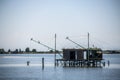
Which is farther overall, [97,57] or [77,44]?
[77,44]

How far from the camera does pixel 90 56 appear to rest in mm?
72750

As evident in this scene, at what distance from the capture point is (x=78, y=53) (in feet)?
235

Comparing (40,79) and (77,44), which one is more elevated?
(77,44)

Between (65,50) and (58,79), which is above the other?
(65,50)

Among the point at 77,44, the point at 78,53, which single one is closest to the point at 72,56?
the point at 78,53

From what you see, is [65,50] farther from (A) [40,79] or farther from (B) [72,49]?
(A) [40,79]

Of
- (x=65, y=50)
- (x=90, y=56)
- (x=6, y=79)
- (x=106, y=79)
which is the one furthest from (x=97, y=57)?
(x=6, y=79)

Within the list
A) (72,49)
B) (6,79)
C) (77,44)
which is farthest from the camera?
(77,44)

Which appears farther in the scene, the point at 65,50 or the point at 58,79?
the point at 65,50

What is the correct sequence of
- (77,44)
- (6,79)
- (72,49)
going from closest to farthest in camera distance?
(6,79) < (72,49) < (77,44)

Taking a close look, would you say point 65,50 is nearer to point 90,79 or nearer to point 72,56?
point 72,56

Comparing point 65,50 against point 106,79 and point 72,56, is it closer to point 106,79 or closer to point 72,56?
point 72,56

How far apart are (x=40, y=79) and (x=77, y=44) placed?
94.1 feet

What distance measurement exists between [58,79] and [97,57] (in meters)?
21.5
